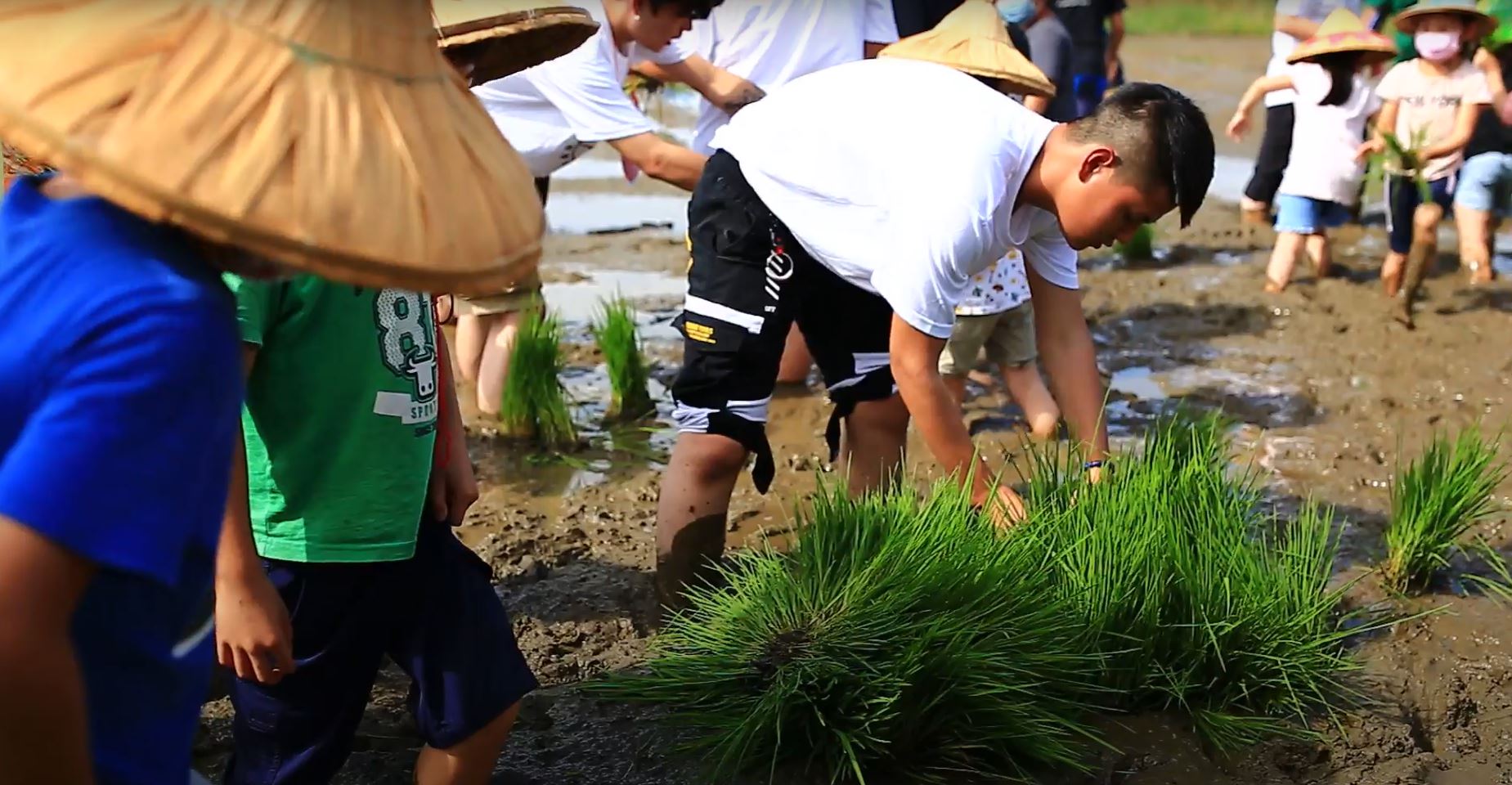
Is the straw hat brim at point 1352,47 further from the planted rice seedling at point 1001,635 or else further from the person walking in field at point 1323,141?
the planted rice seedling at point 1001,635

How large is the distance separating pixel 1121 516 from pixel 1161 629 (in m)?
0.23

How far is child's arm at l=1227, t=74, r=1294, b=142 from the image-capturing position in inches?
283

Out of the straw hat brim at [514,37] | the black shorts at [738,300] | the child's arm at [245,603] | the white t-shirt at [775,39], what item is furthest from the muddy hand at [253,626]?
the white t-shirt at [775,39]

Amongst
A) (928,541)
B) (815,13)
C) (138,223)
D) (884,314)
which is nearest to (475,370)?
(815,13)

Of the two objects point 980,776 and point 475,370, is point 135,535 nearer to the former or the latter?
point 980,776

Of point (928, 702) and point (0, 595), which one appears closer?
point (0, 595)

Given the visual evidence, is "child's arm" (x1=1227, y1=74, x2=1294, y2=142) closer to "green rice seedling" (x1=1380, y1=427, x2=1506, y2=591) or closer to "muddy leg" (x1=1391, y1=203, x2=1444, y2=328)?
"muddy leg" (x1=1391, y1=203, x2=1444, y2=328)

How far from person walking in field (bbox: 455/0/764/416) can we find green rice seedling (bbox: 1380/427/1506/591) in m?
1.95

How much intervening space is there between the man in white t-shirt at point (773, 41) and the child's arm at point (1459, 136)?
3159mm

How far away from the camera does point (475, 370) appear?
4.69m

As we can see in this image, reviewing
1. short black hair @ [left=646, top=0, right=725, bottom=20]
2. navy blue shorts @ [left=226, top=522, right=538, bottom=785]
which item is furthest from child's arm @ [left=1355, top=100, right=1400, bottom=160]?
navy blue shorts @ [left=226, top=522, right=538, bottom=785]

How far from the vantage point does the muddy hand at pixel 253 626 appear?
Answer: 1.68m

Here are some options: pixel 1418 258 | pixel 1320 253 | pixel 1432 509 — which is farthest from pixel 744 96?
pixel 1320 253

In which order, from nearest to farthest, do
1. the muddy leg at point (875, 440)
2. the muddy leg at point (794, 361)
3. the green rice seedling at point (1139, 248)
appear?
the muddy leg at point (875, 440), the muddy leg at point (794, 361), the green rice seedling at point (1139, 248)
